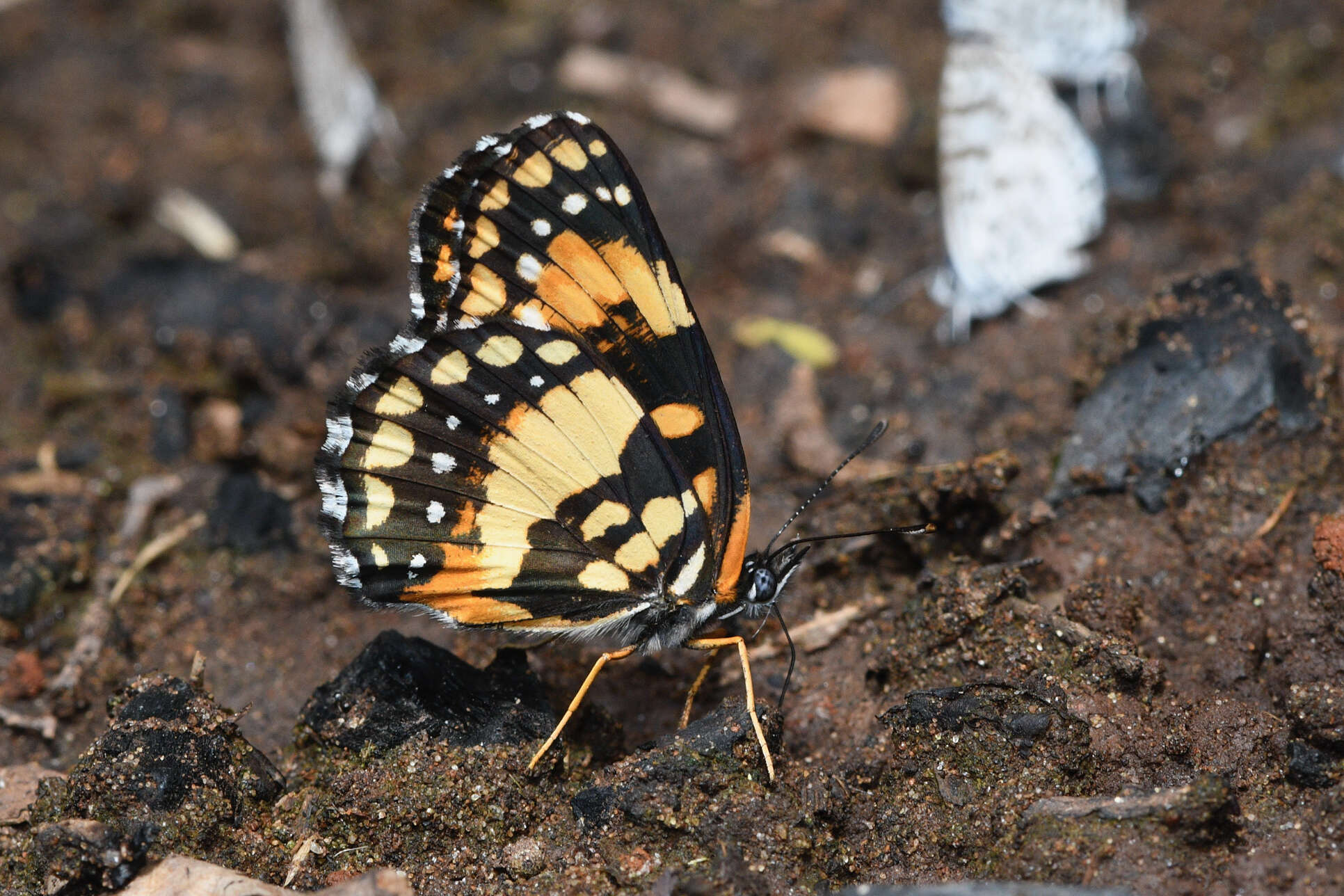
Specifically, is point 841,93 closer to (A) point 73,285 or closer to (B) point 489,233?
(B) point 489,233

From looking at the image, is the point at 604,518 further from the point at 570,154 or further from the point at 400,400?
the point at 570,154

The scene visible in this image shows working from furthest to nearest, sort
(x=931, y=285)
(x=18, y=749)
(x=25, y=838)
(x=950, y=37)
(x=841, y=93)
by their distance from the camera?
(x=841, y=93) → (x=931, y=285) → (x=950, y=37) → (x=18, y=749) → (x=25, y=838)

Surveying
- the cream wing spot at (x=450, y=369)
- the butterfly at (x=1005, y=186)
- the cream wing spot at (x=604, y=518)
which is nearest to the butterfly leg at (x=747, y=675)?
the cream wing spot at (x=604, y=518)

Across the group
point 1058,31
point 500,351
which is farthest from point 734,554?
point 1058,31

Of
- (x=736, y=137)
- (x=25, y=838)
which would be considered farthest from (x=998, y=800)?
(x=736, y=137)

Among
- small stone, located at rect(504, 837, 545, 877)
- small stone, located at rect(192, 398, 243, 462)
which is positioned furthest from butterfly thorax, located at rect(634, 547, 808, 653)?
small stone, located at rect(192, 398, 243, 462)

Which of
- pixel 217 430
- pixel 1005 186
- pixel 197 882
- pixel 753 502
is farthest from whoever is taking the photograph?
pixel 1005 186

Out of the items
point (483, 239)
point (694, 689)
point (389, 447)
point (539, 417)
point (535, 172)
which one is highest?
point (535, 172)
